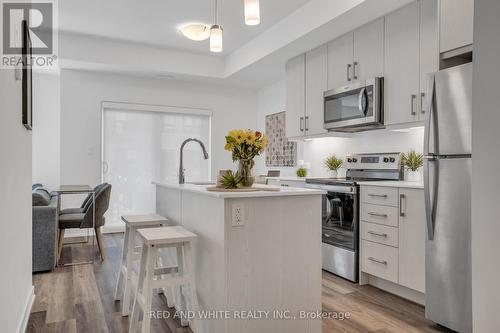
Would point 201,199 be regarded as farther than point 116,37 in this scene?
No

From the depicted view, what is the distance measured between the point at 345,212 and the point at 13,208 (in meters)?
2.66

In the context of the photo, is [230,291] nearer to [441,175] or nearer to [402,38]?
[441,175]

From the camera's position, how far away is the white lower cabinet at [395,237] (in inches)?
107

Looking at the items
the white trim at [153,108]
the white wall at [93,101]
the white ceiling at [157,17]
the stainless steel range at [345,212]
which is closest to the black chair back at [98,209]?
the white wall at [93,101]

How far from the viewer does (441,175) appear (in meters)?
2.31

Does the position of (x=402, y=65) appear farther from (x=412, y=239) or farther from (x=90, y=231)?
(x=90, y=231)

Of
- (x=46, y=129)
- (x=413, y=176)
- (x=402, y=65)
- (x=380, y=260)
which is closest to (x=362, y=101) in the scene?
(x=402, y=65)

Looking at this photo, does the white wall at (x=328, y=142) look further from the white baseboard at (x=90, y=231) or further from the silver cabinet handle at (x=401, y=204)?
the white baseboard at (x=90, y=231)

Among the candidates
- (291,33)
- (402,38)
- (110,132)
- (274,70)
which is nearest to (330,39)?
(291,33)

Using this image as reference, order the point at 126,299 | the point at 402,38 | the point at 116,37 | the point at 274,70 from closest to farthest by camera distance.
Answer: the point at 126,299
the point at 402,38
the point at 116,37
the point at 274,70

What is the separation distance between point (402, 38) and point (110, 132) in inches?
170

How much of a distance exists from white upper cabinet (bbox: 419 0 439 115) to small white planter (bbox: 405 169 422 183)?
1.92 feet

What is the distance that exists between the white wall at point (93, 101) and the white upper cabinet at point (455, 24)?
434cm

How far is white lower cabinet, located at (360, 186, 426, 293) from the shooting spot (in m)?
2.71
